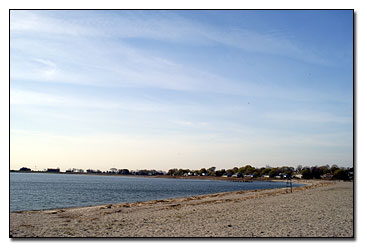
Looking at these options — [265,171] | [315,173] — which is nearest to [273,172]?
[265,171]

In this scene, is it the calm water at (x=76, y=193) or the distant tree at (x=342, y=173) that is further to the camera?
the calm water at (x=76, y=193)

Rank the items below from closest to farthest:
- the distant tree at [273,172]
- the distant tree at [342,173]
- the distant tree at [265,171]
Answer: the distant tree at [342,173] → the distant tree at [273,172] → the distant tree at [265,171]

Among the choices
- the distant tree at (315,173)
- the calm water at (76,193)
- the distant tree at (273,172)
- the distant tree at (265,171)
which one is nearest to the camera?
the calm water at (76,193)

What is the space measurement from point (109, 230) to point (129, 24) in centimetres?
561

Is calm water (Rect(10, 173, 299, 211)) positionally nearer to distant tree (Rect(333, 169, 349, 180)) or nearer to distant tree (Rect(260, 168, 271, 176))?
distant tree (Rect(333, 169, 349, 180))

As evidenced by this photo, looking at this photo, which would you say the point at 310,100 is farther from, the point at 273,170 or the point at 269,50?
the point at 273,170

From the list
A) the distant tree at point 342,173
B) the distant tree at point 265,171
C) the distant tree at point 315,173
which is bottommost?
the distant tree at point 265,171

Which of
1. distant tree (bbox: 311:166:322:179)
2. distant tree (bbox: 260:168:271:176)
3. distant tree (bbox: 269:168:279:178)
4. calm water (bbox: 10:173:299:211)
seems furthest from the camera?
distant tree (bbox: 260:168:271:176)

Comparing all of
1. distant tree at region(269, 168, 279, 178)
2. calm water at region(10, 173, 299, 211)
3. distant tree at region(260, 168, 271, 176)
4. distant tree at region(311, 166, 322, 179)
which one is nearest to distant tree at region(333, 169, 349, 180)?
calm water at region(10, 173, 299, 211)

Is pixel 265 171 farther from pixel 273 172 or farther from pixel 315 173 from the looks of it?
pixel 315 173

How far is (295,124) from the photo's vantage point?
11703 millimetres

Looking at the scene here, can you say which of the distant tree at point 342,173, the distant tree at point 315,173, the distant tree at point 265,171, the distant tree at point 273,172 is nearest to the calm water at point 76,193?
the distant tree at point 342,173

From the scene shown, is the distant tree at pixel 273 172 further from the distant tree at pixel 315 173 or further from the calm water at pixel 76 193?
the calm water at pixel 76 193

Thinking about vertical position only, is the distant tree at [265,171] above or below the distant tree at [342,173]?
below
